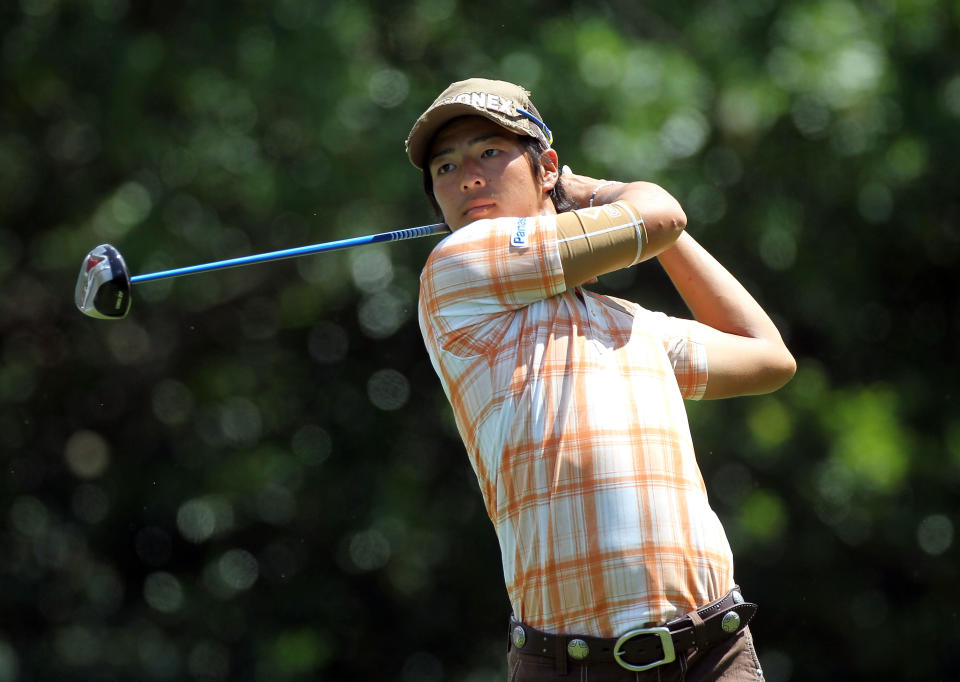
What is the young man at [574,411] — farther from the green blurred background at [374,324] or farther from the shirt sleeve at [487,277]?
the green blurred background at [374,324]

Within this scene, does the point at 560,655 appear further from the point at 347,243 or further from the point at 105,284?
the point at 105,284

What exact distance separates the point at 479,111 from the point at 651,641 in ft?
2.99

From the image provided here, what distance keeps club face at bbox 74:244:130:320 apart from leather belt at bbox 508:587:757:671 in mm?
1164

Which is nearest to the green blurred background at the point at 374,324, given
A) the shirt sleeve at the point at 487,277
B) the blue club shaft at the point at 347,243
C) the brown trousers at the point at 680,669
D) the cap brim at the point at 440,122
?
the blue club shaft at the point at 347,243

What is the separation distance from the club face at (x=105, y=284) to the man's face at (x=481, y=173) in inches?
28.9

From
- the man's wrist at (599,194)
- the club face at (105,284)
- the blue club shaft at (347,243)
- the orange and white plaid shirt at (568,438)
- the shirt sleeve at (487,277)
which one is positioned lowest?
the orange and white plaid shirt at (568,438)

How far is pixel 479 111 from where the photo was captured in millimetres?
2322

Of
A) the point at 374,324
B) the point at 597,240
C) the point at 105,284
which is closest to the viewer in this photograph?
the point at 597,240

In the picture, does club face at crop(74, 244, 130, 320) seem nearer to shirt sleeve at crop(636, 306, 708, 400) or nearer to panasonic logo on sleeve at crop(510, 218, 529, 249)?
panasonic logo on sleeve at crop(510, 218, 529, 249)

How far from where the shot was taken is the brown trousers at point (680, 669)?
205 centimetres

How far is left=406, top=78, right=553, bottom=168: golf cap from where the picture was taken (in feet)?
7.65

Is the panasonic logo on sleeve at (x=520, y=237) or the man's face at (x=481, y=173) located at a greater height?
the man's face at (x=481, y=173)

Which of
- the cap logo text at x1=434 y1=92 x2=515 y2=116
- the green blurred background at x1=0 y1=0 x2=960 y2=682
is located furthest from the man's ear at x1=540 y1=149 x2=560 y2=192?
the green blurred background at x1=0 y1=0 x2=960 y2=682

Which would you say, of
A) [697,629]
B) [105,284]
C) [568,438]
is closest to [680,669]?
[697,629]
